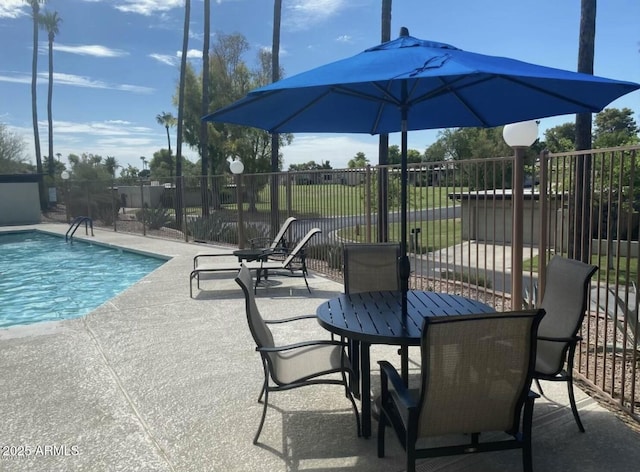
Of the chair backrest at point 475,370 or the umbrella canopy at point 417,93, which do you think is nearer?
the chair backrest at point 475,370

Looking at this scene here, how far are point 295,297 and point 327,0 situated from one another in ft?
50.0

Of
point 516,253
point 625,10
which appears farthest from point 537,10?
point 516,253

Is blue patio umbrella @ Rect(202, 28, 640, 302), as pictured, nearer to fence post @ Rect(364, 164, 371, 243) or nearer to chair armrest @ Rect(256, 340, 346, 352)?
chair armrest @ Rect(256, 340, 346, 352)

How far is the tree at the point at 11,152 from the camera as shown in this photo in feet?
134

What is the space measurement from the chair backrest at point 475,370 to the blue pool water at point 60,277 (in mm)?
7224

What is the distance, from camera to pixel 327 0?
59.8ft

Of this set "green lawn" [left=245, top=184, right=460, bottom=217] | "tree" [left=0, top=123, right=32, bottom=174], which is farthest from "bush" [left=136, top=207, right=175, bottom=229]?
"tree" [left=0, top=123, right=32, bottom=174]

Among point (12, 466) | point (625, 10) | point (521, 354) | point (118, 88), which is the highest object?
point (118, 88)

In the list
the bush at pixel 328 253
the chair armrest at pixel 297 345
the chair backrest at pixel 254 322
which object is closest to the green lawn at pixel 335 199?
the bush at pixel 328 253

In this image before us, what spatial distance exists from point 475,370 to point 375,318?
41.1 inches

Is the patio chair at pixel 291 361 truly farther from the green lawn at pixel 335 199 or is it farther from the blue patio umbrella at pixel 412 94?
the green lawn at pixel 335 199

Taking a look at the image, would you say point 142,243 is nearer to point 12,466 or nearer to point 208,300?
point 208,300

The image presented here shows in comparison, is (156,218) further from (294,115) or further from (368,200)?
(294,115)

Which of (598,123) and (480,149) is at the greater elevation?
(598,123)
